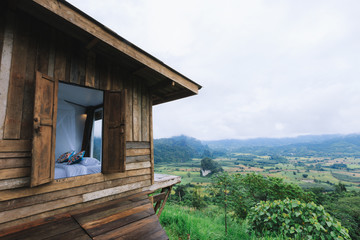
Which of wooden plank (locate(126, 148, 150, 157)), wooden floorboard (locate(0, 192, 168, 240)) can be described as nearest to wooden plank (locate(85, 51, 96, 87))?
wooden plank (locate(126, 148, 150, 157))

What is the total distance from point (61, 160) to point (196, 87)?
3.75 m

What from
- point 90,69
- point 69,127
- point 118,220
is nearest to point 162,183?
point 118,220

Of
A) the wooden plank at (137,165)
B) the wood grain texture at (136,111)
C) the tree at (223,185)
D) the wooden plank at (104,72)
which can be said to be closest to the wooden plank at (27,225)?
the wooden plank at (137,165)

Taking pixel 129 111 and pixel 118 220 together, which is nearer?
pixel 118 220

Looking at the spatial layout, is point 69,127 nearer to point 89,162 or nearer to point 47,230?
point 89,162

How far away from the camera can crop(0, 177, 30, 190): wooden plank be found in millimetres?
1652

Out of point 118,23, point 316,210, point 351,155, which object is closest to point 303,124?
point 351,155

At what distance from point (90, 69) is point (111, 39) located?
2.08 feet

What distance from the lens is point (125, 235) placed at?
1.92 meters

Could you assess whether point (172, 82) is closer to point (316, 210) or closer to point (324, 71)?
point (316, 210)

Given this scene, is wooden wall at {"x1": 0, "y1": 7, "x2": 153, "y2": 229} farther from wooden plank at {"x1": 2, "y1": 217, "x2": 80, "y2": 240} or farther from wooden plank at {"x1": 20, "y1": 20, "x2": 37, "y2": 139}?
wooden plank at {"x1": 2, "y1": 217, "x2": 80, "y2": 240}

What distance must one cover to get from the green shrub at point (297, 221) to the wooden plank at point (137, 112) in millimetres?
3477

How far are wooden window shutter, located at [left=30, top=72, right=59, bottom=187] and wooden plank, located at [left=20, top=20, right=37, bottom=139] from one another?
16 cm

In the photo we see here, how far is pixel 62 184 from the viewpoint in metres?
2.12
